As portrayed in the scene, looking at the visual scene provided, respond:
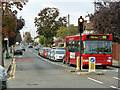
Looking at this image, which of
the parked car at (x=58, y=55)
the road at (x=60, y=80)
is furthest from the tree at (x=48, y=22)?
the road at (x=60, y=80)

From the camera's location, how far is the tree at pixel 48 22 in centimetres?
9122

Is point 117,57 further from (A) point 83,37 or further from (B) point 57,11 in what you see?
(B) point 57,11

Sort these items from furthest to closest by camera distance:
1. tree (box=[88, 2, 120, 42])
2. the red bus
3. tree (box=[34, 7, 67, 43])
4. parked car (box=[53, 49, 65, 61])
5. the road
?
tree (box=[34, 7, 67, 43]), parked car (box=[53, 49, 65, 61]), tree (box=[88, 2, 120, 42]), the red bus, the road

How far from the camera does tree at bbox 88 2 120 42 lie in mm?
37250

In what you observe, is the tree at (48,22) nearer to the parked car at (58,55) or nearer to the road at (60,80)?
the parked car at (58,55)

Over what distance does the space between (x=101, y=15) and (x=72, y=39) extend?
33.5 ft

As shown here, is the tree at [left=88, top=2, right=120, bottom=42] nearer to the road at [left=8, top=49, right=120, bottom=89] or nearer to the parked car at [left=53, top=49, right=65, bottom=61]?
the parked car at [left=53, top=49, right=65, bottom=61]

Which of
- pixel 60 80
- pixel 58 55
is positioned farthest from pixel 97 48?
pixel 58 55

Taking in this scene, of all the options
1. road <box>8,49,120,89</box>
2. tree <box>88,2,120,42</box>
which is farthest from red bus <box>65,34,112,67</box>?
tree <box>88,2,120,42</box>

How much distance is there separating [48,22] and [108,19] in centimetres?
5525

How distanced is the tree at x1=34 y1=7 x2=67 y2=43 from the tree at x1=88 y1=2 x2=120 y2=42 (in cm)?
5135

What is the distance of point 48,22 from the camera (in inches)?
3632

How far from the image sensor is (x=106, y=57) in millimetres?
26281

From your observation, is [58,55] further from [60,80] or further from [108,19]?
[60,80]
